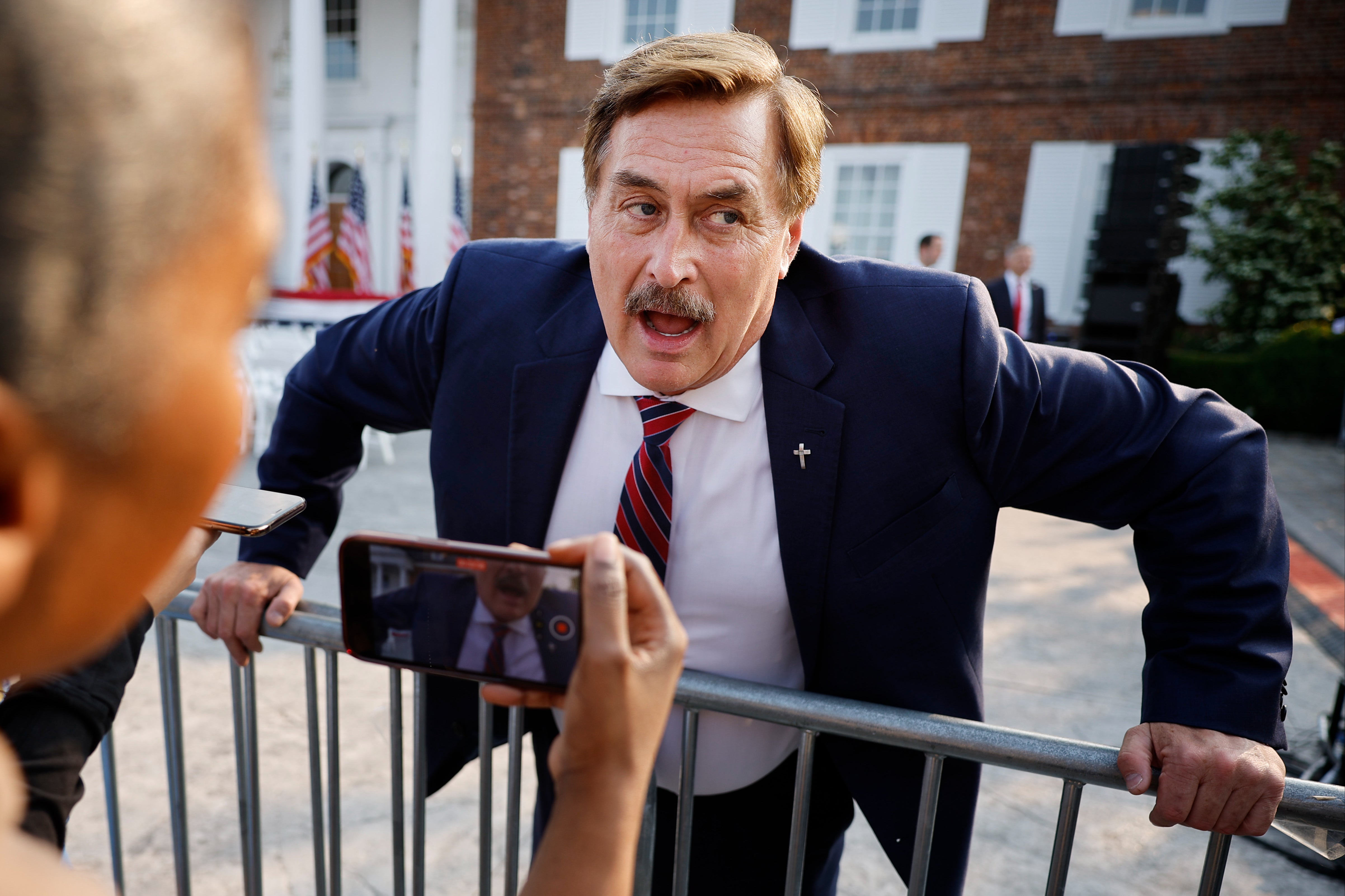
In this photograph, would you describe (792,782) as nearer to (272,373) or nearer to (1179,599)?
(1179,599)

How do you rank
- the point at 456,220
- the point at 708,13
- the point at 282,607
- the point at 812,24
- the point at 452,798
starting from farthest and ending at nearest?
the point at 708,13 < the point at 812,24 < the point at 456,220 < the point at 452,798 < the point at 282,607

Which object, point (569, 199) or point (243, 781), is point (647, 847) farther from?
point (569, 199)

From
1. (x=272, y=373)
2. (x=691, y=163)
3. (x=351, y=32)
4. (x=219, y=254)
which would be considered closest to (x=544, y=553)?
(x=219, y=254)

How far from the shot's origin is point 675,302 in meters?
1.57

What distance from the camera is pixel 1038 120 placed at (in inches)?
490

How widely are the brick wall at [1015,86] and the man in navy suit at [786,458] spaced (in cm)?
1090

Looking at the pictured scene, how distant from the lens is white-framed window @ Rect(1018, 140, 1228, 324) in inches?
485

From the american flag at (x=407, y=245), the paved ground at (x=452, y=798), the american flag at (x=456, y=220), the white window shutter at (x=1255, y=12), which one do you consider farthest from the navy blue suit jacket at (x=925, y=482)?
the white window shutter at (x=1255, y=12)

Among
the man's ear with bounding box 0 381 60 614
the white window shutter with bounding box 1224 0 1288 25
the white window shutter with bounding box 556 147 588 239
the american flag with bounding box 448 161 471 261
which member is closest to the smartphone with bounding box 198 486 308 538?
the man's ear with bounding box 0 381 60 614

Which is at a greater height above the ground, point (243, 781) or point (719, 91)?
point (719, 91)

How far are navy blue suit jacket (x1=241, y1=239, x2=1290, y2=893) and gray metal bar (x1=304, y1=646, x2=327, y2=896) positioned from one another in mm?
225

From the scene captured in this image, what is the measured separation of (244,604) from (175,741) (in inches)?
14.7

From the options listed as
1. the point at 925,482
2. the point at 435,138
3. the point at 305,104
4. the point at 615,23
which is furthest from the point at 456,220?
the point at 925,482

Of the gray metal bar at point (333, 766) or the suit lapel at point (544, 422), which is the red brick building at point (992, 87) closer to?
the suit lapel at point (544, 422)
